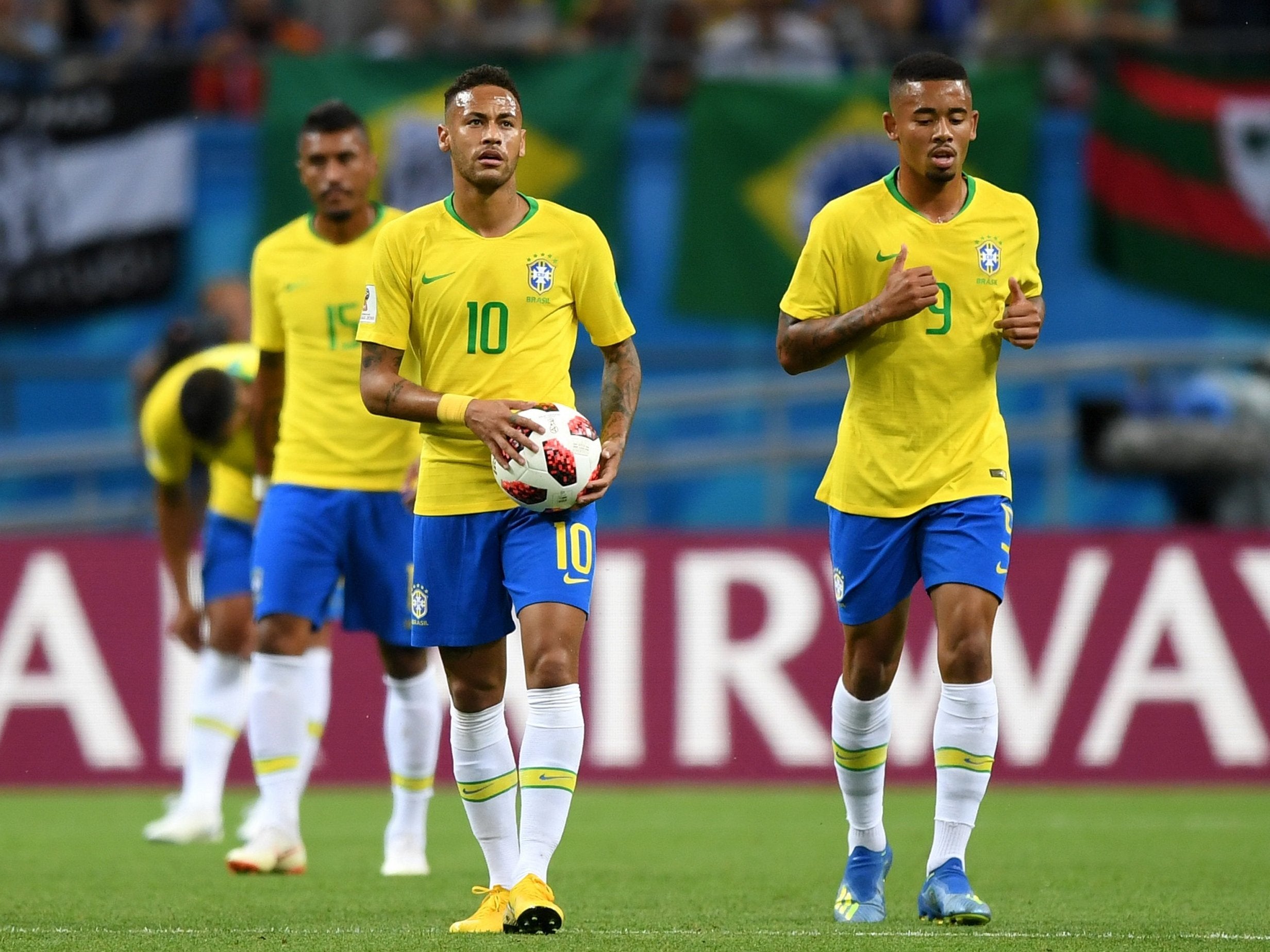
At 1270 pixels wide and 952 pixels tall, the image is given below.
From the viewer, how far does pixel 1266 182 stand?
14.4 m

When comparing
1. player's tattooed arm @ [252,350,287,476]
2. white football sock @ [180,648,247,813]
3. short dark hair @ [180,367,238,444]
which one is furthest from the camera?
white football sock @ [180,648,247,813]

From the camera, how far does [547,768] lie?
607cm

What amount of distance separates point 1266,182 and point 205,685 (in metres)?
8.45

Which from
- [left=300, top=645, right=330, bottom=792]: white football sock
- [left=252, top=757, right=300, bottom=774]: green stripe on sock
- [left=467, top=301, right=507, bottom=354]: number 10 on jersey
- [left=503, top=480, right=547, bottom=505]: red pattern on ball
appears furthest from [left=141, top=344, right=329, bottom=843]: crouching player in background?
[left=503, top=480, right=547, bottom=505]: red pattern on ball

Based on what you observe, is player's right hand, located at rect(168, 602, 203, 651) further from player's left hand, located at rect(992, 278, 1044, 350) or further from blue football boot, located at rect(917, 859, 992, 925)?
player's left hand, located at rect(992, 278, 1044, 350)

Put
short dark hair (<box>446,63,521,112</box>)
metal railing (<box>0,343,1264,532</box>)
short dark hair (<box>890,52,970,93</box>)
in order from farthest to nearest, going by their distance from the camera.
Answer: metal railing (<box>0,343,1264,532</box>)
short dark hair (<box>890,52,970,93</box>)
short dark hair (<box>446,63,521,112</box>)

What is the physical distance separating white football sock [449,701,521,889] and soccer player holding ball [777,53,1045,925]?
106cm

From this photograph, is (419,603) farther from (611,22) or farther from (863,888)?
(611,22)

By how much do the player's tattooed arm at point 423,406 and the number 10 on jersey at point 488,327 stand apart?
20cm

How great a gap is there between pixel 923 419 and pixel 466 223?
1.53 metres

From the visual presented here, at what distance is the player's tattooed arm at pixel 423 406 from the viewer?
5980 millimetres

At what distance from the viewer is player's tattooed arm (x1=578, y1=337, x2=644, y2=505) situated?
6.19 meters

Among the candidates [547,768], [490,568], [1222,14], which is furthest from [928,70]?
[1222,14]

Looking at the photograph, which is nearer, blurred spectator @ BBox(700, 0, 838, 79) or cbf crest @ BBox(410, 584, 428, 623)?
cbf crest @ BBox(410, 584, 428, 623)
